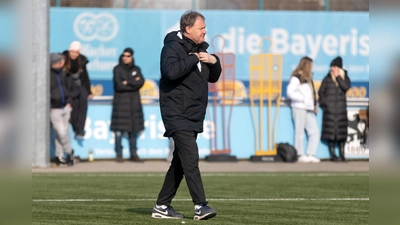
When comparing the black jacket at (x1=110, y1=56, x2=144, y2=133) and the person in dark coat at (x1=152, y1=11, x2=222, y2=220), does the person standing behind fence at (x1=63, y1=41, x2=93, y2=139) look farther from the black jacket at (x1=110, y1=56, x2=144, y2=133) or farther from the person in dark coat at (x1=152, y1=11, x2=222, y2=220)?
the person in dark coat at (x1=152, y1=11, x2=222, y2=220)

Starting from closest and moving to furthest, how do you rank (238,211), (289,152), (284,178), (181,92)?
(181,92) < (238,211) < (284,178) < (289,152)

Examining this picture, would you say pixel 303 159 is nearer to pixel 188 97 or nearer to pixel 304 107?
pixel 304 107

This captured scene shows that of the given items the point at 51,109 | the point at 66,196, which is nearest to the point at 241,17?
the point at 51,109

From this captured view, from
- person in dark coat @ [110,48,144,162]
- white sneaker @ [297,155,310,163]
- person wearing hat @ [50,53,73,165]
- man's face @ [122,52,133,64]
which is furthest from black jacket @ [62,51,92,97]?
white sneaker @ [297,155,310,163]

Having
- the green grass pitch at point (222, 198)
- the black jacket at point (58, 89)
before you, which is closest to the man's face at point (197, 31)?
the green grass pitch at point (222, 198)

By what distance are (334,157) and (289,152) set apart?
50.3 inches

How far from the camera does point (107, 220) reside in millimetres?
8188

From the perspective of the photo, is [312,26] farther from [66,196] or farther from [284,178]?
[66,196]

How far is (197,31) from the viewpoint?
26.0 ft

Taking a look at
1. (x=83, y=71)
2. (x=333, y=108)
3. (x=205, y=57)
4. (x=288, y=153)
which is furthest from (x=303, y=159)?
(x=205, y=57)

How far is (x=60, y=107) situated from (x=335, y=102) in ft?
20.8

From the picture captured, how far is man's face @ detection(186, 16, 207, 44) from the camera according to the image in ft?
25.9

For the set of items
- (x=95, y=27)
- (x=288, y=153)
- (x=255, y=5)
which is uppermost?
(x=255, y=5)

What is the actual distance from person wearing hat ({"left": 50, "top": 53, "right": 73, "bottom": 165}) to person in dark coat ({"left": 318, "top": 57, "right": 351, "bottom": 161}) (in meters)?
5.93
